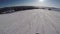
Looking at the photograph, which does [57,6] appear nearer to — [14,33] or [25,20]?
[25,20]

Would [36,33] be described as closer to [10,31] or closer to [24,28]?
[24,28]

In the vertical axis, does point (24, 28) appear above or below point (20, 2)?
below

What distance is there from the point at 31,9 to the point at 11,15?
1.08 ft

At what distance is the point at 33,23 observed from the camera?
1.23m

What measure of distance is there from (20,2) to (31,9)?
0.68 feet

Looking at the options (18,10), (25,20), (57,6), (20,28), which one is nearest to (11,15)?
(18,10)

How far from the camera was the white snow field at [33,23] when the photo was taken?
3.50ft

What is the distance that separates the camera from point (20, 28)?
1117mm

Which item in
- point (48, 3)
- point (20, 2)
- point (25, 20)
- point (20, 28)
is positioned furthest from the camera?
point (20, 2)

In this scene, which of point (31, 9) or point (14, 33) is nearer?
point (14, 33)

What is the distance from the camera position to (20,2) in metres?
A: 1.54

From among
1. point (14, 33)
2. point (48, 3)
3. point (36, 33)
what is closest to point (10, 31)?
point (14, 33)

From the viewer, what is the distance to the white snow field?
3.50 feet

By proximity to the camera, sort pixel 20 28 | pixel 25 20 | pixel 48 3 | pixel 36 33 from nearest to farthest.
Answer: pixel 36 33, pixel 20 28, pixel 25 20, pixel 48 3
